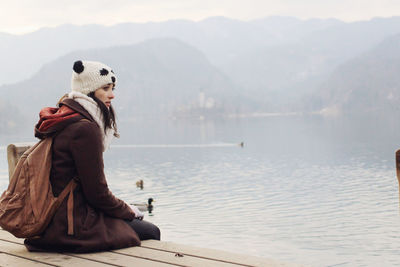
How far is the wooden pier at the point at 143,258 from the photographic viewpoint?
12.8 ft

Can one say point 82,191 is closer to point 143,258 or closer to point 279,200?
point 143,258

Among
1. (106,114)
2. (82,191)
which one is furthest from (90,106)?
(82,191)

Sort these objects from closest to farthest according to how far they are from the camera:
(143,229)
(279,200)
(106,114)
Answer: (106,114), (143,229), (279,200)

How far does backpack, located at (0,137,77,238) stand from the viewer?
406 centimetres

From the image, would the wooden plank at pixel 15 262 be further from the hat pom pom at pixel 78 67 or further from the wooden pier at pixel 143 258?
the hat pom pom at pixel 78 67

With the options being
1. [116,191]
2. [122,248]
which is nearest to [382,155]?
[116,191]

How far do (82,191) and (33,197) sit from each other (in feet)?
1.20

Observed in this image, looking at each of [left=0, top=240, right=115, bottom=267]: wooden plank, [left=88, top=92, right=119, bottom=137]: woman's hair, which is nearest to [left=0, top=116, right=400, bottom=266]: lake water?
[left=0, top=240, right=115, bottom=267]: wooden plank

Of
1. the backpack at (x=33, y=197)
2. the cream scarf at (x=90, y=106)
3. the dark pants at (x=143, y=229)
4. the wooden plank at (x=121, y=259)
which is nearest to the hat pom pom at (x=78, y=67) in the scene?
the cream scarf at (x=90, y=106)

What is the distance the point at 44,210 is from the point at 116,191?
30.5 meters

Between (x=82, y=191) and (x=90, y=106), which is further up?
(x=90, y=106)

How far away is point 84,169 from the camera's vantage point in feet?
13.4

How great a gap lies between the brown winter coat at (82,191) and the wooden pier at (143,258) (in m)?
0.09

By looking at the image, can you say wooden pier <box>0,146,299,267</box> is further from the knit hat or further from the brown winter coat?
the knit hat
